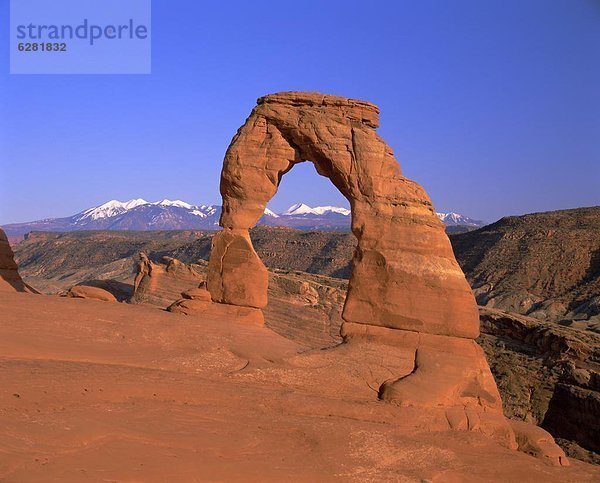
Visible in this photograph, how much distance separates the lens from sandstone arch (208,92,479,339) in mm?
13117

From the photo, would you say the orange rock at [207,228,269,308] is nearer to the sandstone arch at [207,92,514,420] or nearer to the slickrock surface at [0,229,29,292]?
the sandstone arch at [207,92,514,420]

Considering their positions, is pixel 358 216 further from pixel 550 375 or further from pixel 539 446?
pixel 550 375

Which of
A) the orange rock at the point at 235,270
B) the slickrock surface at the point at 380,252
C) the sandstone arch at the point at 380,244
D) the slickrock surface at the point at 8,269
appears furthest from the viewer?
the slickrock surface at the point at 8,269

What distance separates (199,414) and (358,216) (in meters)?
6.60

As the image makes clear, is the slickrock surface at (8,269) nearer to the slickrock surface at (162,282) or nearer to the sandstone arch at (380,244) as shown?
the sandstone arch at (380,244)

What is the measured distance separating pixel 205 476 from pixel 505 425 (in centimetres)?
677

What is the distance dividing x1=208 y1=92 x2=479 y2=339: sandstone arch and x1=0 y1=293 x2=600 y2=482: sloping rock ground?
4.70 feet

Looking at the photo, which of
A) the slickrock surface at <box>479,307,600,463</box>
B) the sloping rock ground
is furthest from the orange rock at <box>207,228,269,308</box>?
the slickrock surface at <box>479,307,600,463</box>

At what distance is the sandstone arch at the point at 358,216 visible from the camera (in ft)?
43.0

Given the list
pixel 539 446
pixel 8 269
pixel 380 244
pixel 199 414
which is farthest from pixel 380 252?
pixel 8 269

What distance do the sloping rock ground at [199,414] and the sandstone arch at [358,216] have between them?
1433mm

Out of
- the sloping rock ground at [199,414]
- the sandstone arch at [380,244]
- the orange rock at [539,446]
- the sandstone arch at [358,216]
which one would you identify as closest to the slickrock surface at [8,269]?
the sloping rock ground at [199,414]

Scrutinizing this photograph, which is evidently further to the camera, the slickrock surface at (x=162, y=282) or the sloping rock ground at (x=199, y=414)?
the slickrock surface at (x=162, y=282)

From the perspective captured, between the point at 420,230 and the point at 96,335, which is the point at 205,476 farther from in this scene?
the point at 420,230
